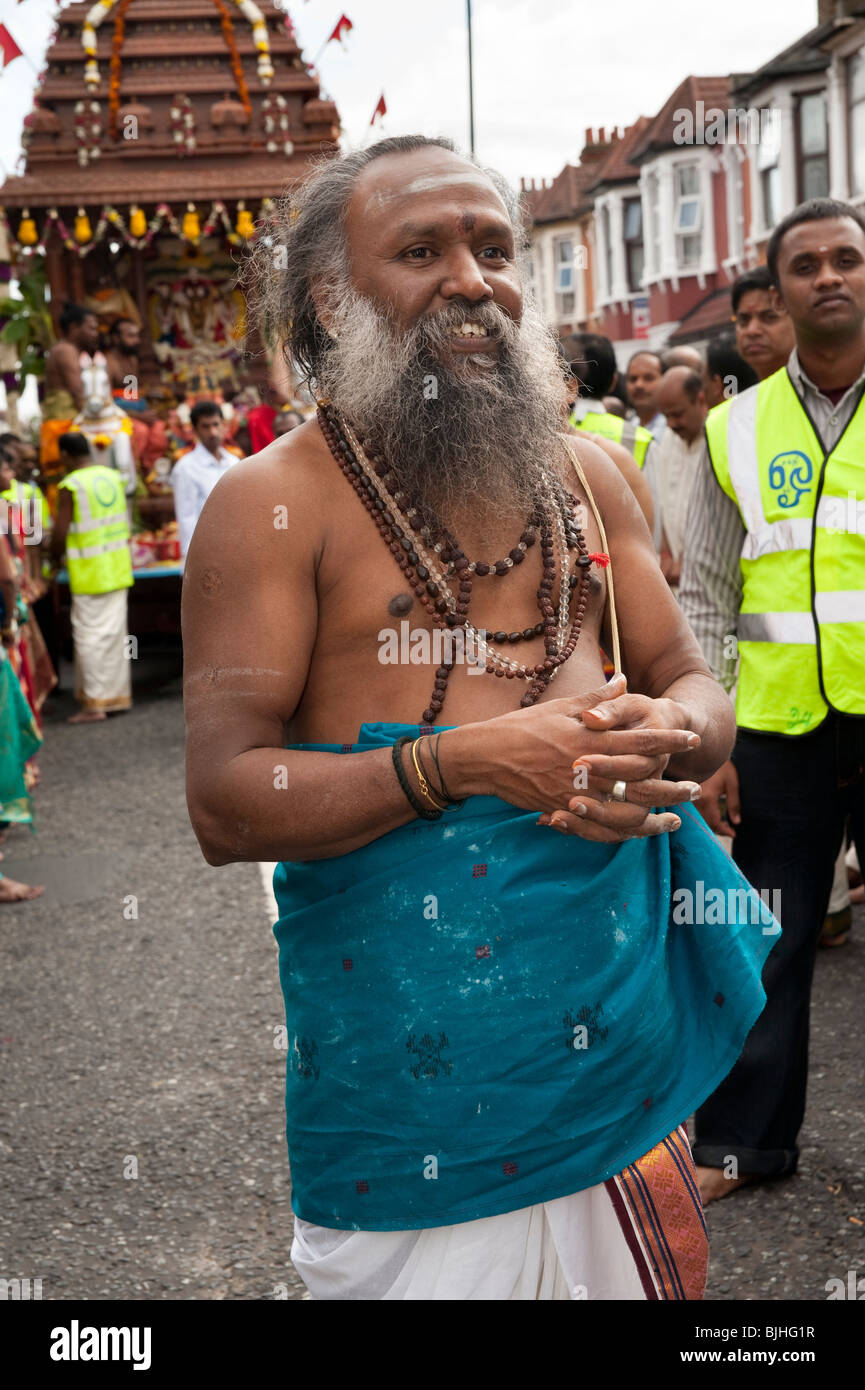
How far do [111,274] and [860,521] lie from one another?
43.8 ft

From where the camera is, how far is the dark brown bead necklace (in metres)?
2.10

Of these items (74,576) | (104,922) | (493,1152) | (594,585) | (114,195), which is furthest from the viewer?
Result: (114,195)

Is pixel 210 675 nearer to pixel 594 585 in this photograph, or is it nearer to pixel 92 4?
pixel 594 585

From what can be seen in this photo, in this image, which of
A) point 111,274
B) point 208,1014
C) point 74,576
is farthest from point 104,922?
point 111,274

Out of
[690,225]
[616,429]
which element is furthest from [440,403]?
[690,225]

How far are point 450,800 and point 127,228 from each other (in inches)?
537

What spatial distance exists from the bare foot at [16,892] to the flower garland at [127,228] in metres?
8.94

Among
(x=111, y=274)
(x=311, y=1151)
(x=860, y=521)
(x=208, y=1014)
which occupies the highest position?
(x=111, y=274)

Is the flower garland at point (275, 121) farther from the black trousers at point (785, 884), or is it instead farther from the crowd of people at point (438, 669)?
the crowd of people at point (438, 669)

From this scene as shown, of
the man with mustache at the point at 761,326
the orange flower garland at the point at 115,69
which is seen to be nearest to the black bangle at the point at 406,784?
the man with mustache at the point at 761,326

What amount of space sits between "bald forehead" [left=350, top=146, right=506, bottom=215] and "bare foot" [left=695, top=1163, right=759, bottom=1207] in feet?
7.91

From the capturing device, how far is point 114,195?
13.9 meters

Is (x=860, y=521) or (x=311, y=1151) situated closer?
(x=311, y=1151)

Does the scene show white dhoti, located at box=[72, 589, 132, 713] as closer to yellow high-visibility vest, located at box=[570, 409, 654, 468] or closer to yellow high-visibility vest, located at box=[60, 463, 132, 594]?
yellow high-visibility vest, located at box=[60, 463, 132, 594]
